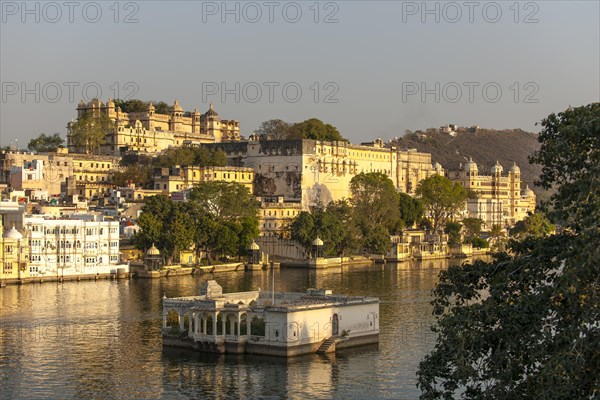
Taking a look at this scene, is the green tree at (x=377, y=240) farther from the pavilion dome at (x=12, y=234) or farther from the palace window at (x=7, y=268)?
the palace window at (x=7, y=268)

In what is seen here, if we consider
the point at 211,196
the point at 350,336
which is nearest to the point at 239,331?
the point at 350,336

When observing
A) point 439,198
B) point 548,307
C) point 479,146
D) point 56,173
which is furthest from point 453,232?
point 479,146

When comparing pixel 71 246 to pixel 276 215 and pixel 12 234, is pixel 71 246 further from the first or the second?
pixel 276 215

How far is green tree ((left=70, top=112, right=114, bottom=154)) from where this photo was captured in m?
83.4

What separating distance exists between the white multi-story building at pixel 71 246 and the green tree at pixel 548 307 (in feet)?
116

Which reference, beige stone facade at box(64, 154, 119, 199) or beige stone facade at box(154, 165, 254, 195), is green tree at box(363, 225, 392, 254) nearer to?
beige stone facade at box(154, 165, 254, 195)

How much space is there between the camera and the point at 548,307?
48.3 feet

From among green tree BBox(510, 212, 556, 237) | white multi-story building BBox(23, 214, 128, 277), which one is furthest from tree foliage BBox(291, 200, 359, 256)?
green tree BBox(510, 212, 556, 237)

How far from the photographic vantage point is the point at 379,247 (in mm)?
66875

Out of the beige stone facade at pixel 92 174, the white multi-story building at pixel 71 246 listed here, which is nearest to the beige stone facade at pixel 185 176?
the beige stone facade at pixel 92 174

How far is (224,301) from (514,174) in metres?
78.6

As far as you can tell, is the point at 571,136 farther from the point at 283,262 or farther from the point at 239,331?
the point at 283,262

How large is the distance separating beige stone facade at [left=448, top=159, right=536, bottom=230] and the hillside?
163ft

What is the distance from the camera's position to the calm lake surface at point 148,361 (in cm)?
2420
